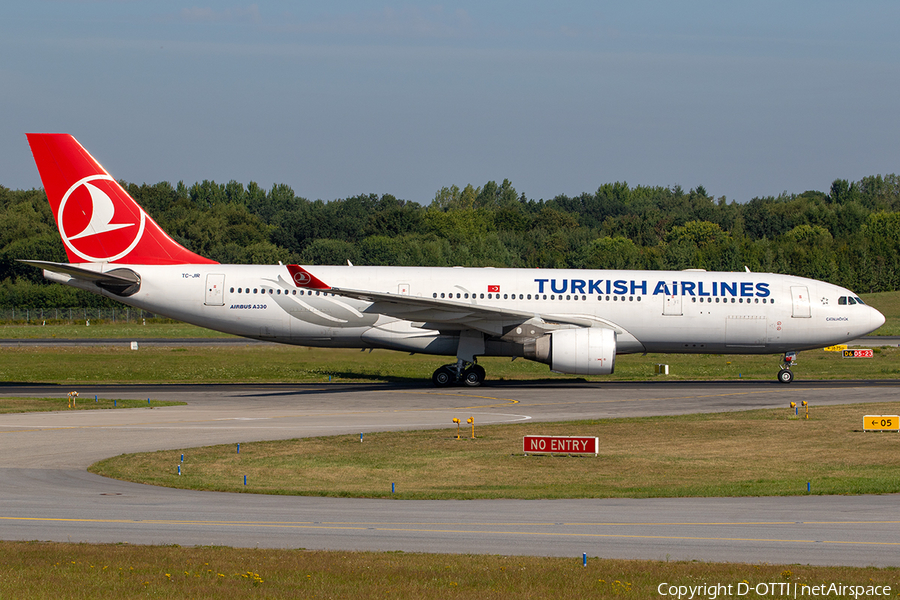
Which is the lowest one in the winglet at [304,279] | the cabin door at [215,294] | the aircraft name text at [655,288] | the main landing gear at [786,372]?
the main landing gear at [786,372]

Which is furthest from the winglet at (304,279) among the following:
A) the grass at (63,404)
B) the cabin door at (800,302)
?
the cabin door at (800,302)

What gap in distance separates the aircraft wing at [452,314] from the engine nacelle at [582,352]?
1.40 m

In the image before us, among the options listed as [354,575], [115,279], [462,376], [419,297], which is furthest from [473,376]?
[354,575]

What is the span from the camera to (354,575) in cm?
1091

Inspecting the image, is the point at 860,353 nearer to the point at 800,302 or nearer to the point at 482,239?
the point at 800,302

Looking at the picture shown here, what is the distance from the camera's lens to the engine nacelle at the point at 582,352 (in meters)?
32.7

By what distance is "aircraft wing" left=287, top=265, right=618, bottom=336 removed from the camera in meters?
32.2

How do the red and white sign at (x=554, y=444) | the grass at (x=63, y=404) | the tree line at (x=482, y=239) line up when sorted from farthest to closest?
the tree line at (x=482, y=239) → the grass at (x=63, y=404) → the red and white sign at (x=554, y=444)

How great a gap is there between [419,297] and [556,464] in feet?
49.4

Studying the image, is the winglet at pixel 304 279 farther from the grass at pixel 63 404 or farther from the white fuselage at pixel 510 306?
the grass at pixel 63 404

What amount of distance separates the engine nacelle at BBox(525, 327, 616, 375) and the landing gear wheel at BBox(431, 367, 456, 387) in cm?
430

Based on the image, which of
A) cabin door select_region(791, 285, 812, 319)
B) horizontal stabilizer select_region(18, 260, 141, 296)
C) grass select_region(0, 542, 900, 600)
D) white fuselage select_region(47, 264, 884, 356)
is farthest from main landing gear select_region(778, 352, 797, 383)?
grass select_region(0, 542, 900, 600)

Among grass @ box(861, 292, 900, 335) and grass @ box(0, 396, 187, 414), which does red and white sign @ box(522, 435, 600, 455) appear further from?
grass @ box(861, 292, 900, 335)

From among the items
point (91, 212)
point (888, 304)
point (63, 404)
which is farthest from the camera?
point (888, 304)
